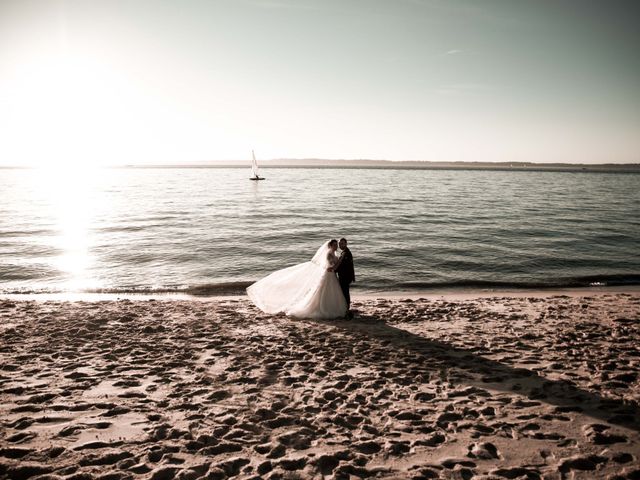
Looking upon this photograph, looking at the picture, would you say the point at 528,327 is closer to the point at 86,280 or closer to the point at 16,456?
the point at 16,456

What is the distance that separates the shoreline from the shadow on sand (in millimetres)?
5145

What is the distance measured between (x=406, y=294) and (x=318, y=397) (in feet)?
32.7

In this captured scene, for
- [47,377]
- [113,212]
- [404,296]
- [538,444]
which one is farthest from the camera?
[113,212]

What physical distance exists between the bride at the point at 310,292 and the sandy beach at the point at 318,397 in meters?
0.57

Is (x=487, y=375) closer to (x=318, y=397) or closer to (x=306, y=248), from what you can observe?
(x=318, y=397)

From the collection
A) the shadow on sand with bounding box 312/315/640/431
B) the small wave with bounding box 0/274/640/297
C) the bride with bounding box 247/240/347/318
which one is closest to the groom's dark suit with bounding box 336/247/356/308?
the bride with bounding box 247/240/347/318

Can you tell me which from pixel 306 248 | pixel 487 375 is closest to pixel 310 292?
pixel 487 375

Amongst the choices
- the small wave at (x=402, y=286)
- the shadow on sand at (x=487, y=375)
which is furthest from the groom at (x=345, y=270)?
the small wave at (x=402, y=286)

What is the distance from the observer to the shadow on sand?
649 cm

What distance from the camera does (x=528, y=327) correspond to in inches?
420

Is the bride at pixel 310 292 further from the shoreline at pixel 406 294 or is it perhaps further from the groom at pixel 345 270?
the shoreline at pixel 406 294

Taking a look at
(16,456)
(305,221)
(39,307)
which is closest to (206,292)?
(39,307)

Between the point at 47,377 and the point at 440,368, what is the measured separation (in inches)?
319

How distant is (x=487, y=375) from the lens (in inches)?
307
